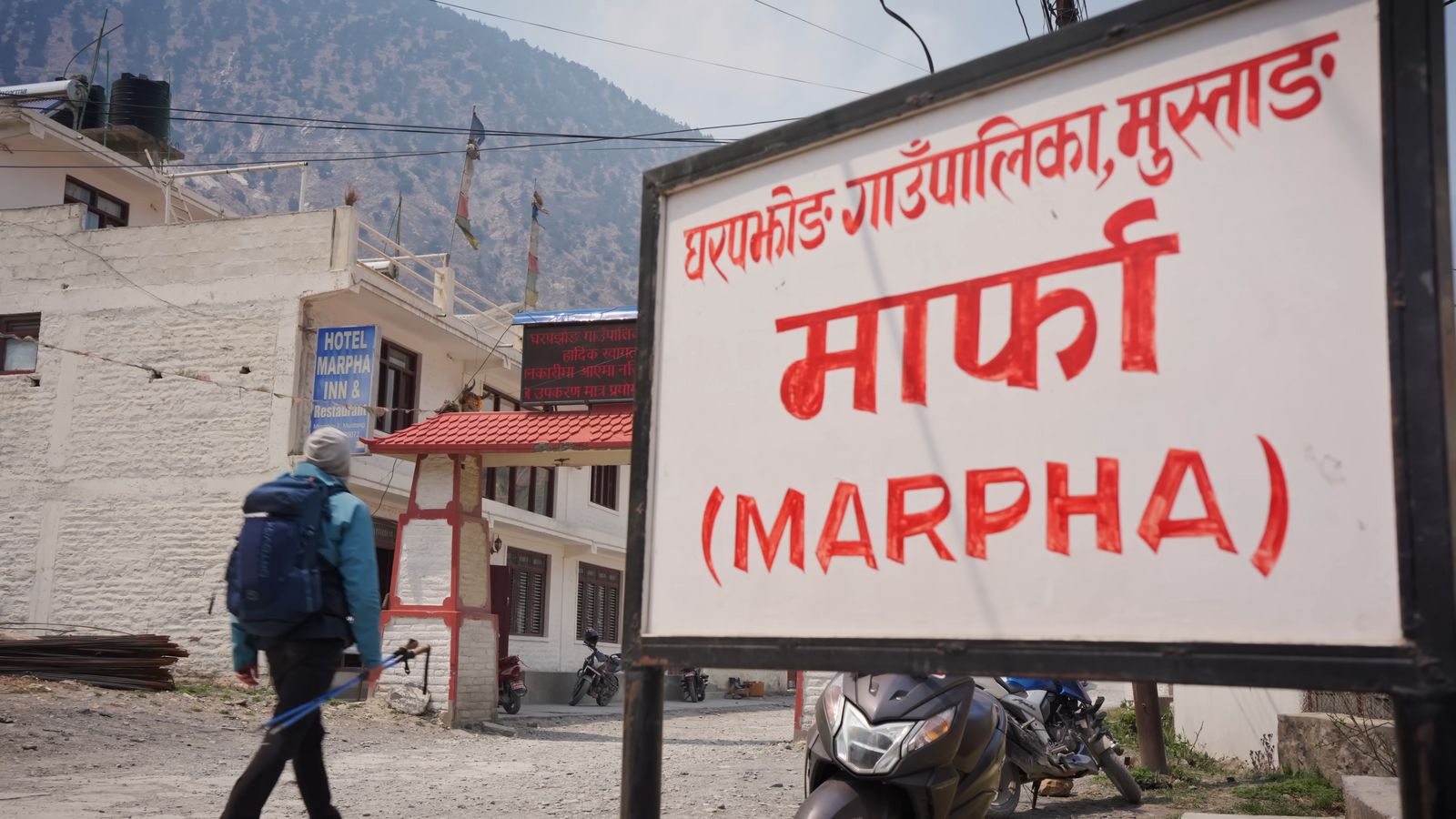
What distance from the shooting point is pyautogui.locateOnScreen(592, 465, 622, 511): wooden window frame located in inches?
1151

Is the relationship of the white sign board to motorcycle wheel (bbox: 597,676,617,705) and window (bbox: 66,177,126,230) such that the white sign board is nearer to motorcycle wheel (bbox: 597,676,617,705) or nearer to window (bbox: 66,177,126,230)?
motorcycle wheel (bbox: 597,676,617,705)

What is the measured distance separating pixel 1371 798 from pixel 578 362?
498 inches

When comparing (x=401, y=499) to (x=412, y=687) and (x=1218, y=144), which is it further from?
(x=1218, y=144)

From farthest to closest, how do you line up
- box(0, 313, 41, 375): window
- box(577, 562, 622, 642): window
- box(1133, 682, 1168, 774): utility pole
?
box(577, 562, 622, 642): window
box(0, 313, 41, 375): window
box(1133, 682, 1168, 774): utility pole

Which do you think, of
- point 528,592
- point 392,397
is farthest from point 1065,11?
point 528,592

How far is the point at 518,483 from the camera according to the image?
25688mm

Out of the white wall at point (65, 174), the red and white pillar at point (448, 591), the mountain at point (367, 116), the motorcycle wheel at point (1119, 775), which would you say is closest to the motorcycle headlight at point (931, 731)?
the motorcycle wheel at point (1119, 775)

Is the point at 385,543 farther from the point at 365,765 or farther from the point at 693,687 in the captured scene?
the point at 365,765

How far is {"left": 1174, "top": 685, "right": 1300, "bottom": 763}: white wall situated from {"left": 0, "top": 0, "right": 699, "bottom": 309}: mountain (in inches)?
4652

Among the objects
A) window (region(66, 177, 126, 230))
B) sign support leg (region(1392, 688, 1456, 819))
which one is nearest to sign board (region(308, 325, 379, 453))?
window (region(66, 177, 126, 230))

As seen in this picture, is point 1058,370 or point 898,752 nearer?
point 1058,370

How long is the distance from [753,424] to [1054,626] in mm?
892

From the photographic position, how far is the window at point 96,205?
23.5 meters

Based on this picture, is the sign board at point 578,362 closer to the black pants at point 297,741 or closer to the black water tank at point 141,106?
the black pants at point 297,741
